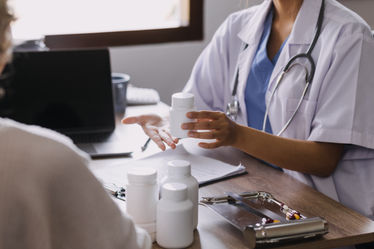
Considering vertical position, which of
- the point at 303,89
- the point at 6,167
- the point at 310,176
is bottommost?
the point at 310,176

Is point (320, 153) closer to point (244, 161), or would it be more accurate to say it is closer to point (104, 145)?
point (244, 161)

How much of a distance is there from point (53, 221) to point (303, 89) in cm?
101

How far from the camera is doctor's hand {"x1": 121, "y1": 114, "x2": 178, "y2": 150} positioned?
144 cm

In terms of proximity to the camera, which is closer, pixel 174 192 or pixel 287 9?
pixel 174 192

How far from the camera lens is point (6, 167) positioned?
1.91 feet

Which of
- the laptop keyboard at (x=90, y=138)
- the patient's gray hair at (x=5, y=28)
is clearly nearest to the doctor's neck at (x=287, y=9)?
the laptop keyboard at (x=90, y=138)

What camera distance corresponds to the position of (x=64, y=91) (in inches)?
65.6

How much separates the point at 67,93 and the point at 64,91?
0.01 metres

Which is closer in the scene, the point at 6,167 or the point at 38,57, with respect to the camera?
the point at 6,167

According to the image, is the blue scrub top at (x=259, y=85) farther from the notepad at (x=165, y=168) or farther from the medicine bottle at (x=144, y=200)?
the medicine bottle at (x=144, y=200)

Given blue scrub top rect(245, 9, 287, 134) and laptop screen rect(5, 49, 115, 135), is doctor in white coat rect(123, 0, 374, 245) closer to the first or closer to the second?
blue scrub top rect(245, 9, 287, 134)

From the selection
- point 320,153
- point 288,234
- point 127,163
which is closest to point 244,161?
point 320,153

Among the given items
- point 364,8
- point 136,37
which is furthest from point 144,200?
point 364,8

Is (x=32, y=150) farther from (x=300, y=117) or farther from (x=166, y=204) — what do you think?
(x=300, y=117)
